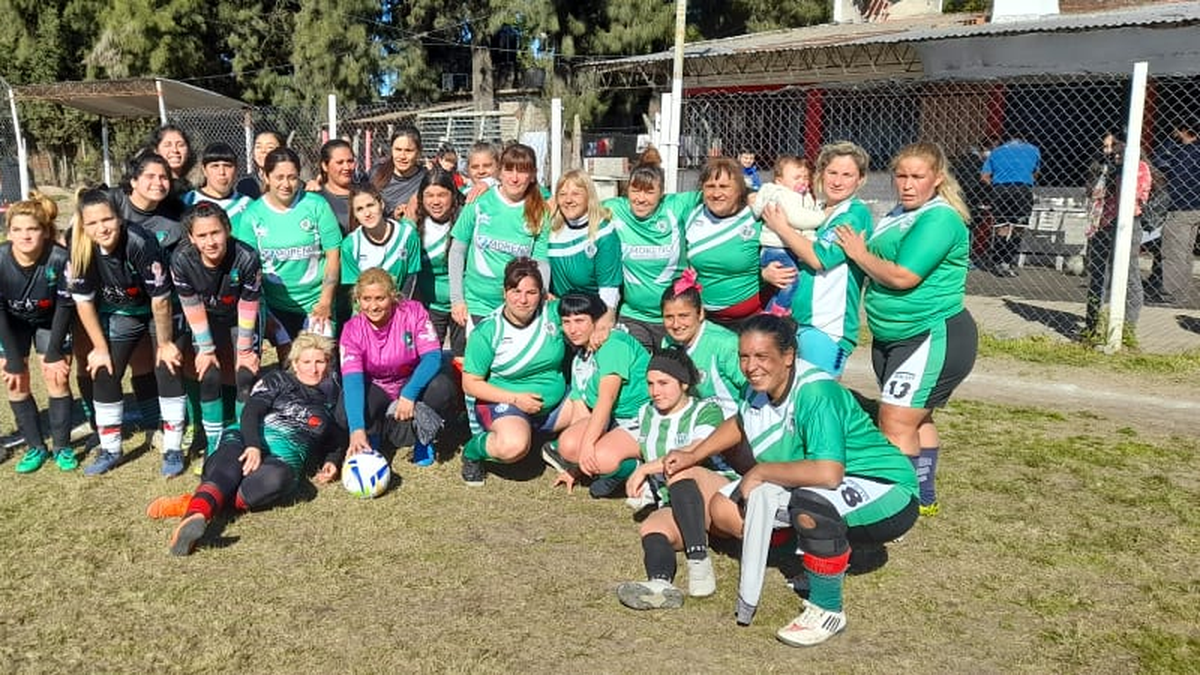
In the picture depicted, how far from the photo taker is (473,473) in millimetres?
5117

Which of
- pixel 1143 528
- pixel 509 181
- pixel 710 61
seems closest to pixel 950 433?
pixel 1143 528

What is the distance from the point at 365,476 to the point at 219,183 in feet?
6.59

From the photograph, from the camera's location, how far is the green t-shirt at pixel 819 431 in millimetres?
3406

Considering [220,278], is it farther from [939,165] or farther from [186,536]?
[939,165]

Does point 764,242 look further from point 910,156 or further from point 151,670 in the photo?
A: point 151,670

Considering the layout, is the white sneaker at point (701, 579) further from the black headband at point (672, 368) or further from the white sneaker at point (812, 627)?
the black headband at point (672, 368)

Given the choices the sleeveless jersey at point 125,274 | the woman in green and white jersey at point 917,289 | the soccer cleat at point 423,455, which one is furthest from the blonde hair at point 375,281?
the woman in green and white jersey at point 917,289

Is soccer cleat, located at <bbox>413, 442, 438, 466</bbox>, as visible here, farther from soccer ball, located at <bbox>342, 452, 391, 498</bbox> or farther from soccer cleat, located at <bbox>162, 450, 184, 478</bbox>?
soccer cleat, located at <bbox>162, 450, 184, 478</bbox>

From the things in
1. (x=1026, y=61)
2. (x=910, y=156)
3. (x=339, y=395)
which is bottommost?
(x=339, y=395)

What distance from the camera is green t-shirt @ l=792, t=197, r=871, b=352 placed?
14.6 ft

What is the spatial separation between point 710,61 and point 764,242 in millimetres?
14140

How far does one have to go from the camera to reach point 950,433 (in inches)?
237

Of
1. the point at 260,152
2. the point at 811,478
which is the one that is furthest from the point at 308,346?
the point at 811,478

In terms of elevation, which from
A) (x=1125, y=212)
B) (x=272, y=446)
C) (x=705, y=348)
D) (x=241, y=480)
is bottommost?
(x=241, y=480)
